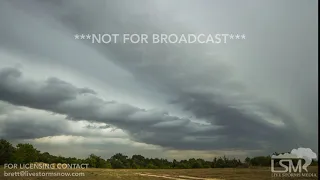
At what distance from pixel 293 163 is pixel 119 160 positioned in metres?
5.05

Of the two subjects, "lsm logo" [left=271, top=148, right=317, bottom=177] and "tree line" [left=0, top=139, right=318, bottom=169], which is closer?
"lsm logo" [left=271, top=148, right=317, bottom=177]

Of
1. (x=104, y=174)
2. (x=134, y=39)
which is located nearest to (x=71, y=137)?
(x=104, y=174)

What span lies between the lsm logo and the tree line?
0.21 meters

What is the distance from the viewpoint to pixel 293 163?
10.8 meters

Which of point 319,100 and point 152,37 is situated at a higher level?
point 152,37

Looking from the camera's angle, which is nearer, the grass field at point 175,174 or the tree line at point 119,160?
the grass field at point 175,174

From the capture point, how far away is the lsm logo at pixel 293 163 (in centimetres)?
1058

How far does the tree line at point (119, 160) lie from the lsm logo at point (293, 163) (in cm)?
21

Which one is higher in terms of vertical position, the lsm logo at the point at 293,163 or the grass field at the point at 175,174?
the lsm logo at the point at 293,163

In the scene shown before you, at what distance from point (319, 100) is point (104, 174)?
6.52m

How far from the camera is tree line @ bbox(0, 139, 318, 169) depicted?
10758 mm

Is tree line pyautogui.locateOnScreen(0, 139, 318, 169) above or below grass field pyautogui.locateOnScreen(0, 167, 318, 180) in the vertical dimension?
above

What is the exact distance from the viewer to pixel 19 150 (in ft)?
35.7

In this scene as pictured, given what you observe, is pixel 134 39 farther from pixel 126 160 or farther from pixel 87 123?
pixel 126 160
